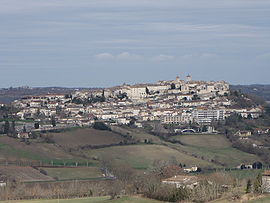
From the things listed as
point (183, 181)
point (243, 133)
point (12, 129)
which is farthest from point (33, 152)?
point (183, 181)

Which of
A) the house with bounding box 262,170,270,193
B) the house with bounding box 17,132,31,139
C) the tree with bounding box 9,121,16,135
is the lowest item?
the house with bounding box 17,132,31,139

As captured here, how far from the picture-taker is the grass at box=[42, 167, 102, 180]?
7031cm

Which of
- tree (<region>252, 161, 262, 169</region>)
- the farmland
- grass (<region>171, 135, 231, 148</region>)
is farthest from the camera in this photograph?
grass (<region>171, 135, 231, 148</region>)

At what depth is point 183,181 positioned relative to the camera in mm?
53344

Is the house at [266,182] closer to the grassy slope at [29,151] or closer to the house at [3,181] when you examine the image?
the house at [3,181]

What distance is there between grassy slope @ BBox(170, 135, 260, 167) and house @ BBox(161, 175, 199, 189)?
28154 millimetres

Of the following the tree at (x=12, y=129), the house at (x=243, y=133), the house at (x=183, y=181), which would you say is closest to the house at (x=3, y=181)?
the house at (x=183, y=181)

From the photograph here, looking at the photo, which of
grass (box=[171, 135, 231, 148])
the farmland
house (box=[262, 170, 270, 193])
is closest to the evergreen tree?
grass (box=[171, 135, 231, 148])

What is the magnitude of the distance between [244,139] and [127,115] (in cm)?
3504

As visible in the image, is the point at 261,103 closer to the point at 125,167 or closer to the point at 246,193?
the point at 125,167

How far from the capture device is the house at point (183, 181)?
2003 inches

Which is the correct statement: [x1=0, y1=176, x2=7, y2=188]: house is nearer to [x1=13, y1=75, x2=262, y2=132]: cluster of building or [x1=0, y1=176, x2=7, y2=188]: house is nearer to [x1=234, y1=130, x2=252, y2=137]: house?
[x1=234, y1=130, x2=252, y2=137]: house

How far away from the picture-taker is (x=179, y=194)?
154 ft

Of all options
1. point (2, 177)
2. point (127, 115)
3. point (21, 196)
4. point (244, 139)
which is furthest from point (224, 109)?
point (21, 196)
